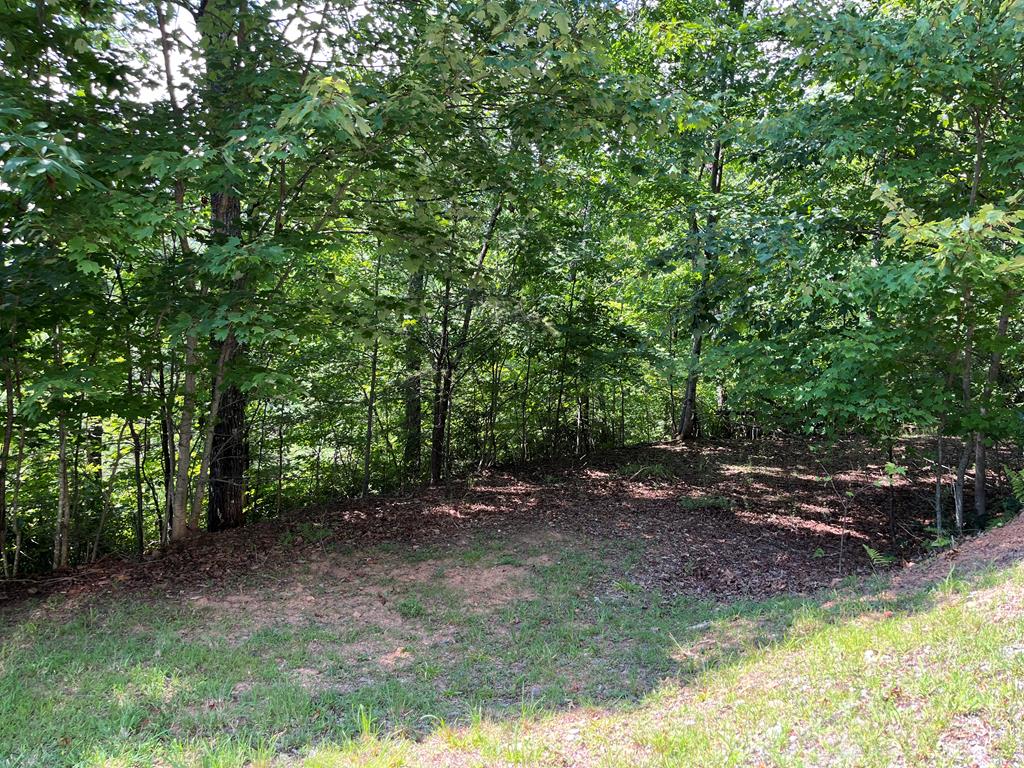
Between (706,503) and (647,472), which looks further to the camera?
(647,472)

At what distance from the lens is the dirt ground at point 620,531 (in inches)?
223

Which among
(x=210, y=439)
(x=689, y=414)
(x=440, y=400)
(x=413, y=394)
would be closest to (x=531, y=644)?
(x=210, y=439)

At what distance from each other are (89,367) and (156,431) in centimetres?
238

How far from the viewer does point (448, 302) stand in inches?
339

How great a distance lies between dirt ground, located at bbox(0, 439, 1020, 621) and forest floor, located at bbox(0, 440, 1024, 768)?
0.04 m

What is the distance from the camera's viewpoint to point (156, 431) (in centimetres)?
678

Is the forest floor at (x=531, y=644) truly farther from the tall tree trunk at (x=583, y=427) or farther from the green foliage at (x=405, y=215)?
the tall tree trunk at (x=583, y=427)

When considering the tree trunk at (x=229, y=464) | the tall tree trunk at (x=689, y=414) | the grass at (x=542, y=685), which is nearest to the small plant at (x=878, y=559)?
the grass at (x=542, y=685)

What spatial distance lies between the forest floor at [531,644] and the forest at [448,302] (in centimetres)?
5

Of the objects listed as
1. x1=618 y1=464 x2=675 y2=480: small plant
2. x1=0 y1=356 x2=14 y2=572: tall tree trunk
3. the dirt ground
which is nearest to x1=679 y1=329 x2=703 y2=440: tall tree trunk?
the dirt ground

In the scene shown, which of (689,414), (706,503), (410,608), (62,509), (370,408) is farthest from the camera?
(689,414)

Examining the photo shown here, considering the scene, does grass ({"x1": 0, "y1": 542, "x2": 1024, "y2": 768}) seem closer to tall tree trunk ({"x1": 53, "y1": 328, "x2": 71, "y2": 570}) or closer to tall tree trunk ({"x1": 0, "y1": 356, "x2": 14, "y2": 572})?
tall tree trunk ({"x1": 0, "y1": 356, "x2": 14, "y2": 572})

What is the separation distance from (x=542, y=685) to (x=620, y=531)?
11.6ft

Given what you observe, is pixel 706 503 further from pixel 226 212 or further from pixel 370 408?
pixel 226 212
